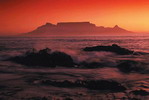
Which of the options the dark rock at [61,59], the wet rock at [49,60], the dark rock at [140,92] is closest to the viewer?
the dark rock at [140,92]

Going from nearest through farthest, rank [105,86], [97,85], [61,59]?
[105,86] < [97,85] < [61,59]

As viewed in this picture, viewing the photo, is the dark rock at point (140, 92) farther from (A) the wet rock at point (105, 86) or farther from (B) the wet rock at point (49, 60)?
(B) the wet rock at point (49, 60)

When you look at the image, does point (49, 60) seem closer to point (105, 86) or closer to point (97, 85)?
point (97, 85)

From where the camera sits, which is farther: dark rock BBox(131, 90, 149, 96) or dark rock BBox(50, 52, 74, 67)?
dark rock BBox(50, 52, 74, 67)

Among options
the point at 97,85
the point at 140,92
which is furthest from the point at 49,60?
the point at 140,92

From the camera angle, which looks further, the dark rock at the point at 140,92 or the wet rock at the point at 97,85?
the wet rock at the point at 97,85

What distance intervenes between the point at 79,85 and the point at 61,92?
69.4 inches

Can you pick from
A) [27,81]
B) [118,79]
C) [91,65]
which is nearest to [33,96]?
[27,81]

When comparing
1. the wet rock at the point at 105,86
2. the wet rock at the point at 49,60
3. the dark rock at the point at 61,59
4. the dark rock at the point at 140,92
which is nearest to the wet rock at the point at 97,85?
the wet rock at the point at 105,86

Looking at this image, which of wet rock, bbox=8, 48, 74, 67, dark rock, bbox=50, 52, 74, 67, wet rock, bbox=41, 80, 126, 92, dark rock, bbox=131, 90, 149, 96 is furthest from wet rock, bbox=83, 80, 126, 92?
dark rock, bbox=50, 52, 74, 67

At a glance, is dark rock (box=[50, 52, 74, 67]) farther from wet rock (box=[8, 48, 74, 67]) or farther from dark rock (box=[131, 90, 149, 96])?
dark rock (box=[131, 90, 149, 96])

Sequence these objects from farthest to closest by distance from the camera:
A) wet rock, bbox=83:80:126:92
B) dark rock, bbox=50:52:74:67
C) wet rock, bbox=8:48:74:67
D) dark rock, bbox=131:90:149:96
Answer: dark rock, bbox=50:52:74:67 → wet rock, bbox=8:48:74:67 → wet rock, bbox=83:80:126:92 → dark rock, bbox=131:90:149:96

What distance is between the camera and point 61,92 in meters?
12.3

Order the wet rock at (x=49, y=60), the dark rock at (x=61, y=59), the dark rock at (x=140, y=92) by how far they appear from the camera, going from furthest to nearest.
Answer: the dark rock at (x=61, y=59) → the wet rock at (x=49, y=60) → the dark rock at (x=140, y=92)
